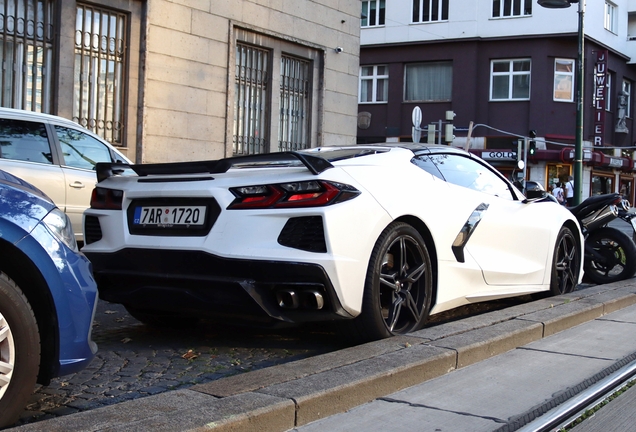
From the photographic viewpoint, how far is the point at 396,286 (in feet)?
16.6

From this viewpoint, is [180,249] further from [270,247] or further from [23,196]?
[23,196]

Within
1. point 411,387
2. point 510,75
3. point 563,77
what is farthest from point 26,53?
point 563,77

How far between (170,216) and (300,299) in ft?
3.04

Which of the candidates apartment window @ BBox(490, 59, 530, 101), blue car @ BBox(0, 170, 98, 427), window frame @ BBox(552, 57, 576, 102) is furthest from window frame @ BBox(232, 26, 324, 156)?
window frame @ BBox(552, 57, 576, 102)

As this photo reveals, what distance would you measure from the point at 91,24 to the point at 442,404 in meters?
11.2

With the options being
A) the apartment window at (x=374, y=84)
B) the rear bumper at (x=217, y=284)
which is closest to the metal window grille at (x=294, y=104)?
the rear bumper at (x=217, y=284)

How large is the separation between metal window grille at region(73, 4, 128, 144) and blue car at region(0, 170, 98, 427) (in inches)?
409

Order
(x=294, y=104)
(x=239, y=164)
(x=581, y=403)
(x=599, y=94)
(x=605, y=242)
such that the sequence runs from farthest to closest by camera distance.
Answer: (x=599, y=94) → (x=294, y=104) → (x=605, y=242) → (x=239, y=164) → (x=581, y=403)

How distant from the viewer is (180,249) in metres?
4.65

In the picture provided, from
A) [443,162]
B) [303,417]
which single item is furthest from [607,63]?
[303,417]

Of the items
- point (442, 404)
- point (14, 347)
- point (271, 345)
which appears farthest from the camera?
point (271, 345)

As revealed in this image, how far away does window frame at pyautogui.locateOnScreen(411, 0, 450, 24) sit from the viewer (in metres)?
40.0

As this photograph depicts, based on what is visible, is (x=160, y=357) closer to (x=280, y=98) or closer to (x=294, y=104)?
(x=280, y=98)

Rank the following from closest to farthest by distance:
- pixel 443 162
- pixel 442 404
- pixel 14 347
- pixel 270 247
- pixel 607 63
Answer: pixel 14 347
pixel 442 404
pixel 270 247
pixel 443 162
pixel 607 63
